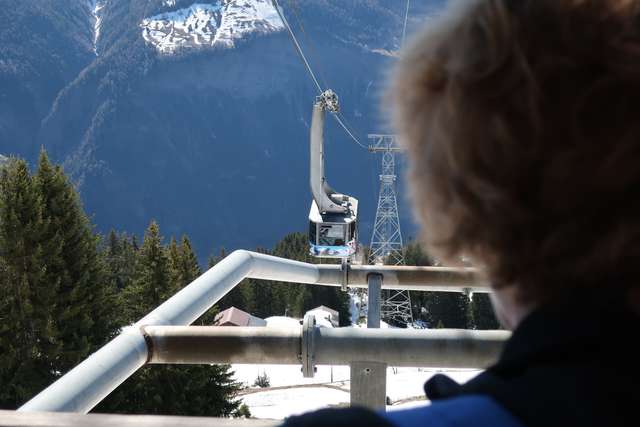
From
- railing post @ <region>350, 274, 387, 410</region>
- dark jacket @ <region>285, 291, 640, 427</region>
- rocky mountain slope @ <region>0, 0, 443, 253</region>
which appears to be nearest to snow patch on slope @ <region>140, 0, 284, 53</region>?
rocky mountain slope @ <region>0, 0, 443, 253</region>

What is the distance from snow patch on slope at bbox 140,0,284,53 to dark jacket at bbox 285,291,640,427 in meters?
141

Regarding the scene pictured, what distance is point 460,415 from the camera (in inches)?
25.1

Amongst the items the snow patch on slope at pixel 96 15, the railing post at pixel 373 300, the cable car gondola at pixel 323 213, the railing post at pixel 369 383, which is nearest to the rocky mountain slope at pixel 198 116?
the snow patch on slope at pixel 96 15

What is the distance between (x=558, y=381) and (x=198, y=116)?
13946 cm

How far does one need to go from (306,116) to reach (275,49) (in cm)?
1616

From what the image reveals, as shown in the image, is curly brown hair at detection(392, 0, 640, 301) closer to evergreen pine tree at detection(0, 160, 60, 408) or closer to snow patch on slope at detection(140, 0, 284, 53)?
evergreen pine tree at detection(0, 160, 60, 408)

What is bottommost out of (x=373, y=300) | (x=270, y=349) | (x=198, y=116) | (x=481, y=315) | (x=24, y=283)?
(x=270, y=349)

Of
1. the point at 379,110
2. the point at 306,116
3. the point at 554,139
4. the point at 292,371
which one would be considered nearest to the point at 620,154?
the point at 554,139

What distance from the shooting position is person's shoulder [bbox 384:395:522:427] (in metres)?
0.63

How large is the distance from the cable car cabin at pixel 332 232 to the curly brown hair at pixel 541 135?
29.9ft

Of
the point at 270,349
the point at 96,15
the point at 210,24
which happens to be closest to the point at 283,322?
the point at 270,349

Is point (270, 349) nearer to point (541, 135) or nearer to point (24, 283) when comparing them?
point (541, 135)

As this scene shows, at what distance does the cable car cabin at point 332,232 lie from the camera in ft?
32.9

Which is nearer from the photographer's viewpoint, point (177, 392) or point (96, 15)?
point (177, 392)
